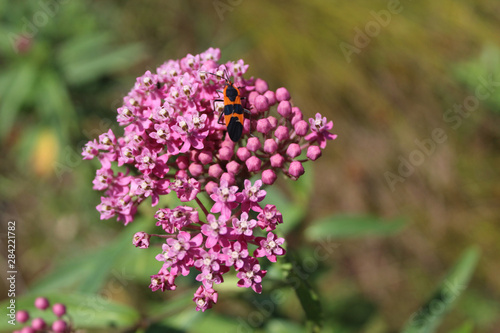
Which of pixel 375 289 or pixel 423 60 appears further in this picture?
pixel 375 289

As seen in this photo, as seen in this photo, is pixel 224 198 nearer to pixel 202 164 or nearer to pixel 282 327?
pixel 202 164

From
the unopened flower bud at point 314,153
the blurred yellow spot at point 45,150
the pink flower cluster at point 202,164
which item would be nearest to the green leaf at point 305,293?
the pink flower cluster at point 202,164

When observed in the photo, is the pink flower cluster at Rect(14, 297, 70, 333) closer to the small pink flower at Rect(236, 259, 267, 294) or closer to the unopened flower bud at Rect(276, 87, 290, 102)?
the small pink flower at Rect(236, 259, 267, 294)

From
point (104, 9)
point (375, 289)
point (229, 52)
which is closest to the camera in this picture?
point (375, 289)

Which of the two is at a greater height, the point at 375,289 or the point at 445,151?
the point at 445,151

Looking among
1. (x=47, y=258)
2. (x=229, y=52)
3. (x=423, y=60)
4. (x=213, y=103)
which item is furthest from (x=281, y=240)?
(x=47, y=258)

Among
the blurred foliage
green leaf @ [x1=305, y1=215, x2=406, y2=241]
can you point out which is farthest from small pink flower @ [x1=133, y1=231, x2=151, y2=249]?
the blurred foliage

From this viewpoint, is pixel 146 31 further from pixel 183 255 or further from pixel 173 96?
pixel 183 255
